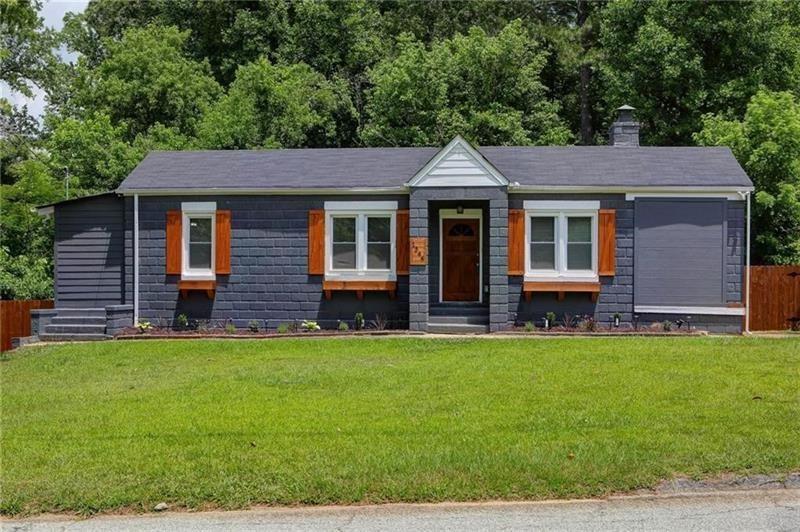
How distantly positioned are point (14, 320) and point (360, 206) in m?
8.26

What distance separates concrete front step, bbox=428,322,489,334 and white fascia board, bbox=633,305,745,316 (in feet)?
10.8

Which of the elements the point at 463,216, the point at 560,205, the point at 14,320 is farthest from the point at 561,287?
the point at 14,320

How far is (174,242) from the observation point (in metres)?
19.0

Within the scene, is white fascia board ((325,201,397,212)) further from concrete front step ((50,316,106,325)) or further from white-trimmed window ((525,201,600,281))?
concrete front step ((50,316,106,325))

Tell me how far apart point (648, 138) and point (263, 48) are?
53.8 ft

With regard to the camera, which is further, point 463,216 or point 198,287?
point 463,216

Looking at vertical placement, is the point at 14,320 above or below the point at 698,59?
below

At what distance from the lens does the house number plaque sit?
18.0 m

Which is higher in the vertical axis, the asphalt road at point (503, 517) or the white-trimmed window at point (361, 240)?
the white-trimmed window at point (361, 240)

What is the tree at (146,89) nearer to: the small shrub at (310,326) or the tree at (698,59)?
the tree at (698,59)

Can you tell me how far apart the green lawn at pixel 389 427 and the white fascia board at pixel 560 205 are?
5.16 metres

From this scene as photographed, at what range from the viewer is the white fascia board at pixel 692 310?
58.2 feet

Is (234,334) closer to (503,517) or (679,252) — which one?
(679,252)

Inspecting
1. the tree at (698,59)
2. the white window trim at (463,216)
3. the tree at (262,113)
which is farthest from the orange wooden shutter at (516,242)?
the tree at (698,59)
